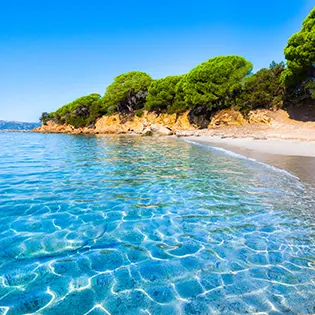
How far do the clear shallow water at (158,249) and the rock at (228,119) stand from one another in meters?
30.2

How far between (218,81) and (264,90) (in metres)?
7.55

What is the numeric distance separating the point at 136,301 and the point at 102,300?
41 cm

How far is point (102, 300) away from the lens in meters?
2.89

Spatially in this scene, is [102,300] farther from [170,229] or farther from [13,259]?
[170,229]

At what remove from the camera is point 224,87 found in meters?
38.1

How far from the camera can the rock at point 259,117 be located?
107 ft

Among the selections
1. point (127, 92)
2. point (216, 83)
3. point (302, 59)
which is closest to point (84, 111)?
point (127, 92)

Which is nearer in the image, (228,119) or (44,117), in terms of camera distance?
(228,119)

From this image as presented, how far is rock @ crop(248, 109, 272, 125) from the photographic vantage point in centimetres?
3271

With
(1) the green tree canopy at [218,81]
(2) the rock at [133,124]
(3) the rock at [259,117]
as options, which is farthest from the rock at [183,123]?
(3) the rock at [259,117]

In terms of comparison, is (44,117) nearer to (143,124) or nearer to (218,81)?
(143,124)

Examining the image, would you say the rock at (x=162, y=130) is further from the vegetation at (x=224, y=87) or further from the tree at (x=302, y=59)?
the tree at (x=302, y=59)

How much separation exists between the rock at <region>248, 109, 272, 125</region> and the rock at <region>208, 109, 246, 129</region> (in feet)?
4.32

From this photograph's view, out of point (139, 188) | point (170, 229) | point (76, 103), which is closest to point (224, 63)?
point (139, 188)
